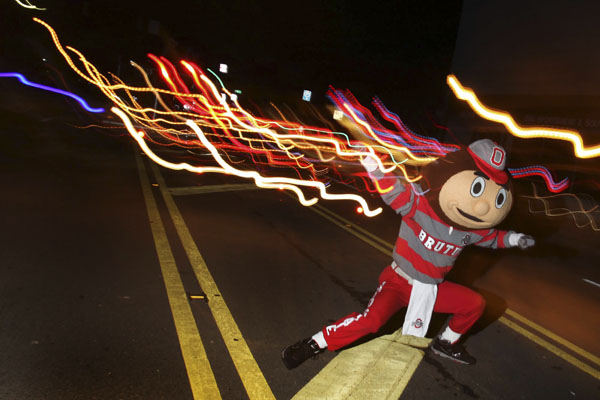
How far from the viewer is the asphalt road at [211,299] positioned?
3010 mm

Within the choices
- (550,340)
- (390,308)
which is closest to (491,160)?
(390,308)

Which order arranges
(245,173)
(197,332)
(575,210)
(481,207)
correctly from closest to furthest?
(481,207)
(197,332)
(245,173)
(575,210)

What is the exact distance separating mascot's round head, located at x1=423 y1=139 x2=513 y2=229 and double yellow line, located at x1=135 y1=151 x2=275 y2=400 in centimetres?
186

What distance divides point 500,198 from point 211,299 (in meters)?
2.74

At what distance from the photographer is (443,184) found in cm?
334

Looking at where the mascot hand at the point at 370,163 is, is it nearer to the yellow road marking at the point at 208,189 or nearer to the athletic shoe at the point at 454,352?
the athletic shoe at the point at 454,352

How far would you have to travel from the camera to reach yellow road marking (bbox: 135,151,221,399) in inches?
113

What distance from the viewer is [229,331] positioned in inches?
144

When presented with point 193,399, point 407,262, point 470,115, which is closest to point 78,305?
point 193,399

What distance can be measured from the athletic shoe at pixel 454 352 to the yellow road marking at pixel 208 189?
21.0 ft

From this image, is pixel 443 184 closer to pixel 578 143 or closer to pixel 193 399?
pixel 193 399

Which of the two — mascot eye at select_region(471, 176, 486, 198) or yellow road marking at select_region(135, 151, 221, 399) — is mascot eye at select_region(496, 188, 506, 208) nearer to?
mascot eye at select_region(471, 176, 486, 198)

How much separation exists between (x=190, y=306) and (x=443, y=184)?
246cm

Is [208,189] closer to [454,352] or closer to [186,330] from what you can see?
[186,330]
